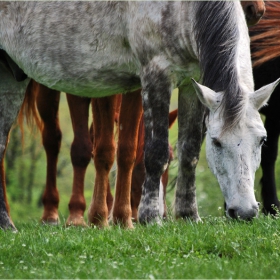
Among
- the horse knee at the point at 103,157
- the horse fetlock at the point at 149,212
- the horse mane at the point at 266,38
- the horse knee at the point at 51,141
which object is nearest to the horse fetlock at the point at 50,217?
the horse knee at the point at 51,141

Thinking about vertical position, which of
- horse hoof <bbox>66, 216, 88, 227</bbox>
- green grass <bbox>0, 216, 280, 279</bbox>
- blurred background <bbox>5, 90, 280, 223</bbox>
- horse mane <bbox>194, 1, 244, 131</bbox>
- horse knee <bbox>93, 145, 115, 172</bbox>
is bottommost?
blurred background <bbox>5, 90, 280, 223</bbox>

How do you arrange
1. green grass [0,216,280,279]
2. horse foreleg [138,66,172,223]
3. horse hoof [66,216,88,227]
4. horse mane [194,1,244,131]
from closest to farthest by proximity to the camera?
green grass [0,216,280,279]
horse mane [194,1,244,131]
horse foreleg [138,66,172,223]
horse hoof [66,216,88,227]

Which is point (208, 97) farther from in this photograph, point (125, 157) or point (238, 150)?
point (125, 157)

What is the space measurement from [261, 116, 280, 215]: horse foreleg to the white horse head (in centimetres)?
233

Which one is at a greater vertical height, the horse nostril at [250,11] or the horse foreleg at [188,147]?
the horse nostril at [250,11]

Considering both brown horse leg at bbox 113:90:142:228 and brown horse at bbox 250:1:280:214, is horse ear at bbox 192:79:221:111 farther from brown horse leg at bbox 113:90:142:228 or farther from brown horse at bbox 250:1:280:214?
brown horse at bbox 250:1:280:214

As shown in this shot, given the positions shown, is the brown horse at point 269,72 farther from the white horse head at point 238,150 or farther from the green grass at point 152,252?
the green grass at point 152,252

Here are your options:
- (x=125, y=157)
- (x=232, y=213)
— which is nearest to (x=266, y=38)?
(x=125, y=157)

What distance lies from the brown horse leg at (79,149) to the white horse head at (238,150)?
98.0 inches

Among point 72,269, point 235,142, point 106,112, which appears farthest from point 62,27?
point 72,269

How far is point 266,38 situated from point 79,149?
2231mm

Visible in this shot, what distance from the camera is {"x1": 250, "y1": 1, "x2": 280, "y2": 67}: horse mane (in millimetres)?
7906

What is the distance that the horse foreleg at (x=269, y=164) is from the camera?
8.20m

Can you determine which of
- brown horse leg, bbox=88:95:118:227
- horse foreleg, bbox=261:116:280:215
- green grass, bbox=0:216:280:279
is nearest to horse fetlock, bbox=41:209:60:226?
brown horse leg, bbox=88:95:118:227
